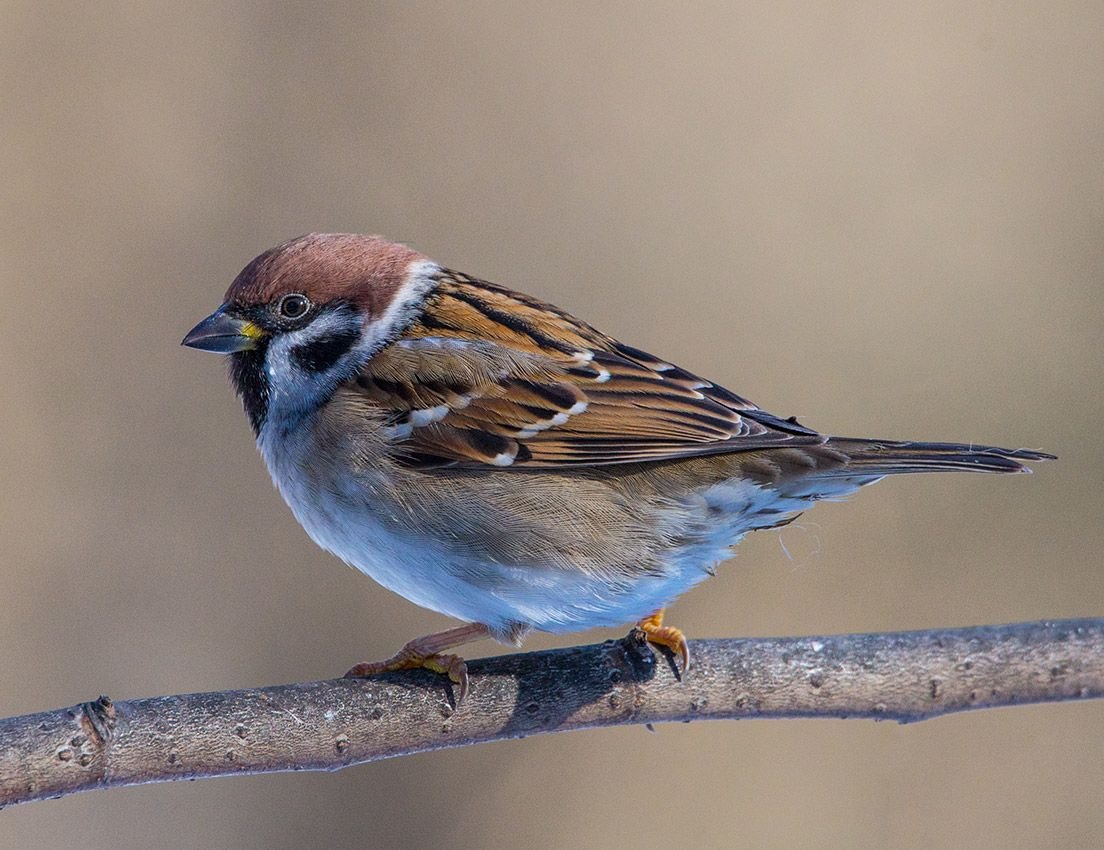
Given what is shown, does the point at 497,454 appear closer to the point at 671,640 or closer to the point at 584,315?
the point at 671,640

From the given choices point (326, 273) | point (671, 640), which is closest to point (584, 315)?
point (326, 273)

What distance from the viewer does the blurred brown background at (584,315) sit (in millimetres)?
5598

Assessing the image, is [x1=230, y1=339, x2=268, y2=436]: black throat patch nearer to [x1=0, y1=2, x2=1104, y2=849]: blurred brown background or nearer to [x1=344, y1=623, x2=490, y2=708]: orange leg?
[x1=344, y1=623, x2=490, y2=708]: orange leg

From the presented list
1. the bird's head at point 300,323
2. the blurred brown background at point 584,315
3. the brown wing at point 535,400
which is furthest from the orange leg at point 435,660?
the blurred brown background at point 584,315

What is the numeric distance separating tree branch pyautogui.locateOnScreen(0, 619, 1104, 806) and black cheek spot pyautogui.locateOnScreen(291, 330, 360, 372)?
1.03 metres

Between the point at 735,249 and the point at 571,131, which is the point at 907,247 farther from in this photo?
the point at 571,131

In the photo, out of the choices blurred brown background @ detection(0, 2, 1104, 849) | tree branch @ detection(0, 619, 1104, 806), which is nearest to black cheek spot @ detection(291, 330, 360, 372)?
tree branch @ detection(0, 619, 1104, 806)

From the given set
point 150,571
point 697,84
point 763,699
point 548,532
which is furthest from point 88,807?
point 697,84

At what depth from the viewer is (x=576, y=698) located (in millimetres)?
3355

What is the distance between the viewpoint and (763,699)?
3314 mm

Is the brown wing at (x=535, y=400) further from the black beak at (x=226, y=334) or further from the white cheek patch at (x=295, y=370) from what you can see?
the black beak at (x=226, y=334)

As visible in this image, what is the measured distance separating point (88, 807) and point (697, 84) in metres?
4.45

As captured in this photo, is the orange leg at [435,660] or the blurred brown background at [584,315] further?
the blurred brown background at [584,315]

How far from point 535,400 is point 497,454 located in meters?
0.20
